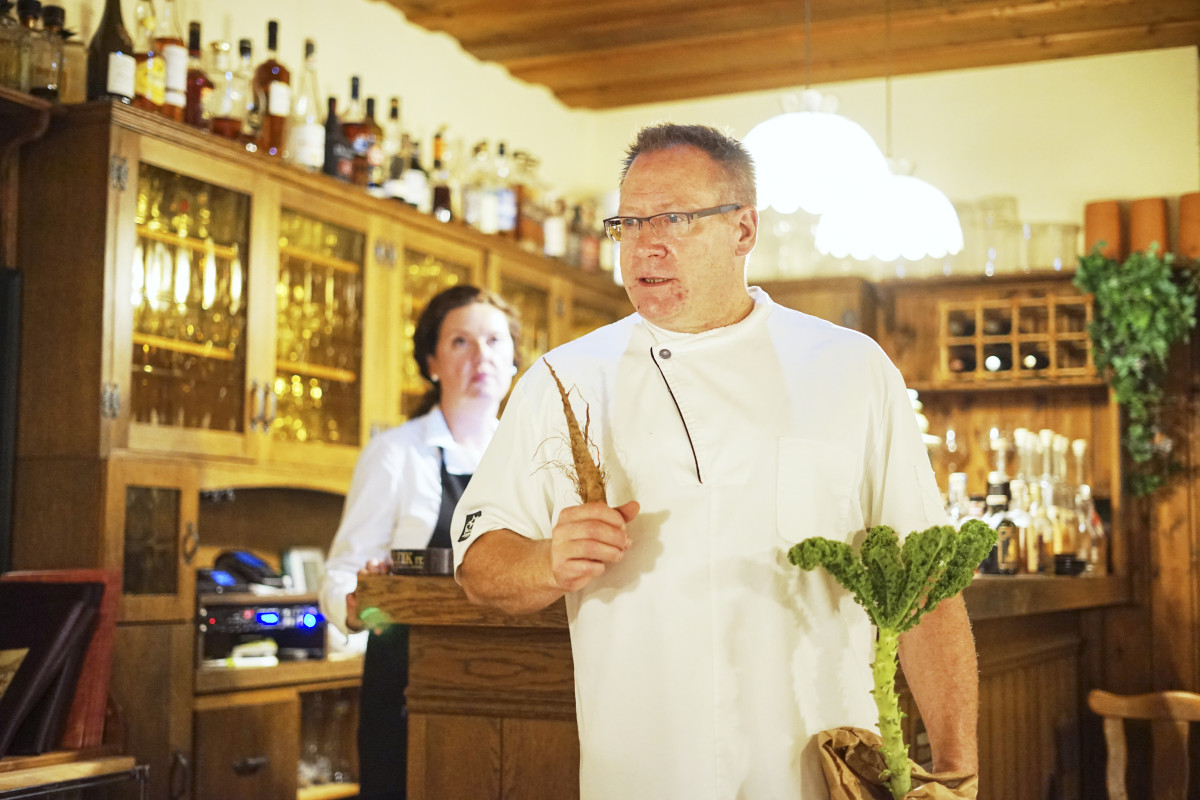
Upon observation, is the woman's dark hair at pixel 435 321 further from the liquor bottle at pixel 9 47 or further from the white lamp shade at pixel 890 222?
the liquor bottle at pixel 9 47

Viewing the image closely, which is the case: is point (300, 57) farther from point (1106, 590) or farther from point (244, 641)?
point (1106, 590)

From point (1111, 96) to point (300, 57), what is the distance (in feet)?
11.1

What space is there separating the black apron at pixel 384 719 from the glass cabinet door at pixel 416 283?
1646 mm

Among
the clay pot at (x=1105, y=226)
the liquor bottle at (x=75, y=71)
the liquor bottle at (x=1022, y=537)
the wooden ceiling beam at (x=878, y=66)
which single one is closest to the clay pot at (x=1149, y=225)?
the clay pot at (x=1105, y=226)

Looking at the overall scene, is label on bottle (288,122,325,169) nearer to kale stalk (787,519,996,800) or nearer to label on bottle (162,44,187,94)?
label on bottle (162,44,187,94)

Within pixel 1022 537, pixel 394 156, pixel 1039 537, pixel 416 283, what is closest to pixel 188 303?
pixel 416 283

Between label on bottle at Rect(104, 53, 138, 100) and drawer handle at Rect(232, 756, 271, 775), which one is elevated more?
label on bottle at Rect(104, 53, 138, 100)

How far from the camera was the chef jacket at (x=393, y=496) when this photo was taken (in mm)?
2912

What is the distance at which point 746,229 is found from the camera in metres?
1.83

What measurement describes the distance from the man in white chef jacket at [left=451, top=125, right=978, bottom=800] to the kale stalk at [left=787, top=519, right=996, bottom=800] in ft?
0.69

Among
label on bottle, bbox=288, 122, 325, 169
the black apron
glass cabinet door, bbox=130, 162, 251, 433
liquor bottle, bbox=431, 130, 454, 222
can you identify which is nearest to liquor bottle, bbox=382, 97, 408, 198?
liquor bottle, bbox=431, 130, 454, 222

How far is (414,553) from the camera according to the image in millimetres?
2350

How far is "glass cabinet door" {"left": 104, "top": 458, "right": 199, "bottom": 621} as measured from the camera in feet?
10.6

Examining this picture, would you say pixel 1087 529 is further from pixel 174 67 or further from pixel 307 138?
pixel 174 67
